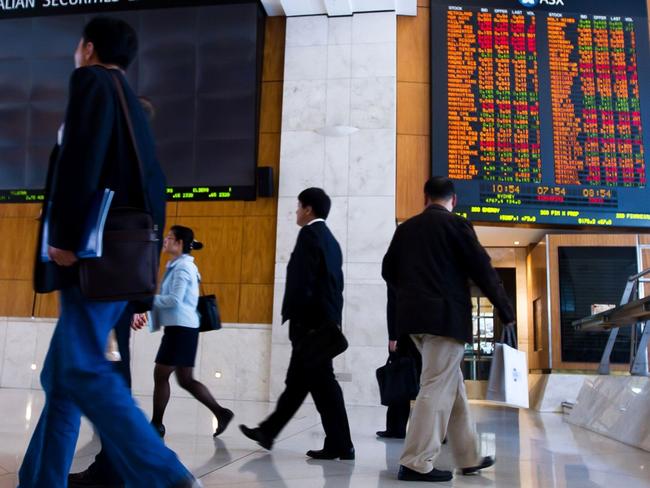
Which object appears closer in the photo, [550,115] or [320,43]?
[550,115]

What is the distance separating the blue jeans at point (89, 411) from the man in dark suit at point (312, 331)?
62.7 inches

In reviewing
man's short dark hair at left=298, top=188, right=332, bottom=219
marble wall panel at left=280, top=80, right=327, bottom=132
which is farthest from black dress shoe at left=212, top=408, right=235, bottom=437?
marble wall panel at left=280, top=80, right=327, bottom=132

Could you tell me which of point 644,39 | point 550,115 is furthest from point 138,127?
point 644,39

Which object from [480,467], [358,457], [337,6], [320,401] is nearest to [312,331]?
[320,401]

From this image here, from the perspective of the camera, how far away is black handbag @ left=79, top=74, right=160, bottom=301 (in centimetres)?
186

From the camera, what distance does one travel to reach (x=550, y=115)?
848 centimetres

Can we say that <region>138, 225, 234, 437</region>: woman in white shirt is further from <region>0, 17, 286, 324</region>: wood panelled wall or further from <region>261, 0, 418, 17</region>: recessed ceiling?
<region>261, 0, 418, 17</region>: recessed ceiling

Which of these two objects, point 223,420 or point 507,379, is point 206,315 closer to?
point 223,420

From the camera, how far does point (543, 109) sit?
8508 millimetres

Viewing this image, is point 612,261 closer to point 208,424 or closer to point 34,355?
point 208,424

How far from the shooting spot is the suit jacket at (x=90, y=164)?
1.88 meters

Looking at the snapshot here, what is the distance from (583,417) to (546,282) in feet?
10.3

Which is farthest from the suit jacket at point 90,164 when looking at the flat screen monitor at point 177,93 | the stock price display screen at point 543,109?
the stock price display screen at point 543,109

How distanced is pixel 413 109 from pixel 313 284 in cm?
585
